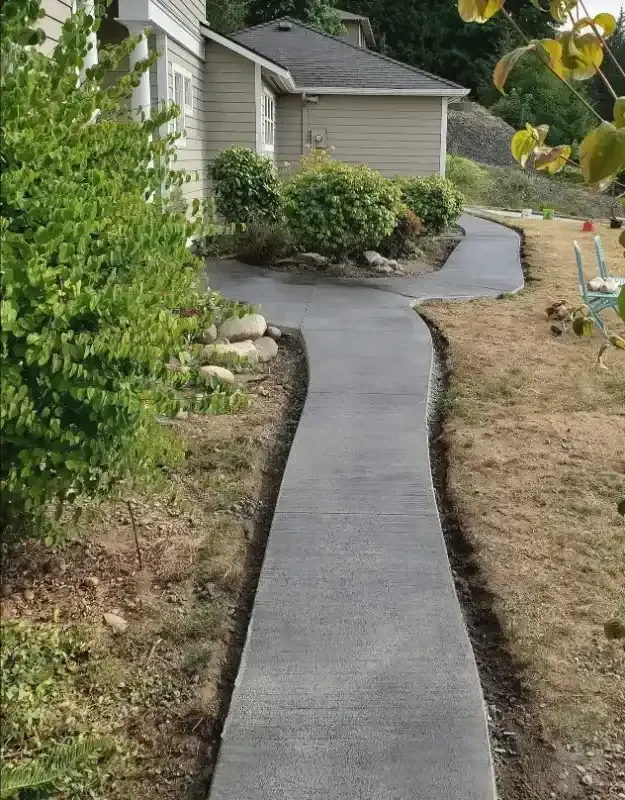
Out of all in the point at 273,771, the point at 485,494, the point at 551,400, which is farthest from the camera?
the point at 551,400

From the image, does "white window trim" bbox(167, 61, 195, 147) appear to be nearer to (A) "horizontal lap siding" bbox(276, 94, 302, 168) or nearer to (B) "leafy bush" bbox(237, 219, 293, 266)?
(B) "leafy bush" bbox(237, 219, 293, 266)

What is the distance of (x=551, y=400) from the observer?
22.0ft

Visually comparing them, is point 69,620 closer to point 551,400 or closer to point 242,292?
point 551,400

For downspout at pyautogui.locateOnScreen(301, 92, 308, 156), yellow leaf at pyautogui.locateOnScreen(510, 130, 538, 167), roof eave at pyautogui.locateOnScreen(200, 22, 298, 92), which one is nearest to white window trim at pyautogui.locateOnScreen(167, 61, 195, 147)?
roof eave at pyautogui.locateOnScreen(200, 22, 298, 92)

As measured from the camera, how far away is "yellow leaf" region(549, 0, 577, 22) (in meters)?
1.44

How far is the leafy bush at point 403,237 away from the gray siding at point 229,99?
353cm

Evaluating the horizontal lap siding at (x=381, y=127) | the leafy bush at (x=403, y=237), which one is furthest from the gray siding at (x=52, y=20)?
the horizontal lap siding at (x=381, y=127)

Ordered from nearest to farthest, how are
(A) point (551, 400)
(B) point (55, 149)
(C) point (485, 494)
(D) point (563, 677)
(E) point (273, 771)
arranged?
(E) point (273, 771) → (B) point (55, 149) → (D) point (563, 677) → (C) point (485, 494) → (A) point (551, 400)

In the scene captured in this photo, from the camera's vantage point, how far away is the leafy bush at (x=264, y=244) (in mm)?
12789

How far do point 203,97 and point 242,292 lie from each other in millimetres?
6655

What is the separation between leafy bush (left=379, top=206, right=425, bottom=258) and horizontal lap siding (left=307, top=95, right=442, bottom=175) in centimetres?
664

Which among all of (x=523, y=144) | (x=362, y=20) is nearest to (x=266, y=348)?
(x=523, y=144)

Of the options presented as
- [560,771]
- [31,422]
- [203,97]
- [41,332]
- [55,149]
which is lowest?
[560,771]

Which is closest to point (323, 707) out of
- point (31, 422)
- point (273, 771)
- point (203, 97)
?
point (273, 771)
